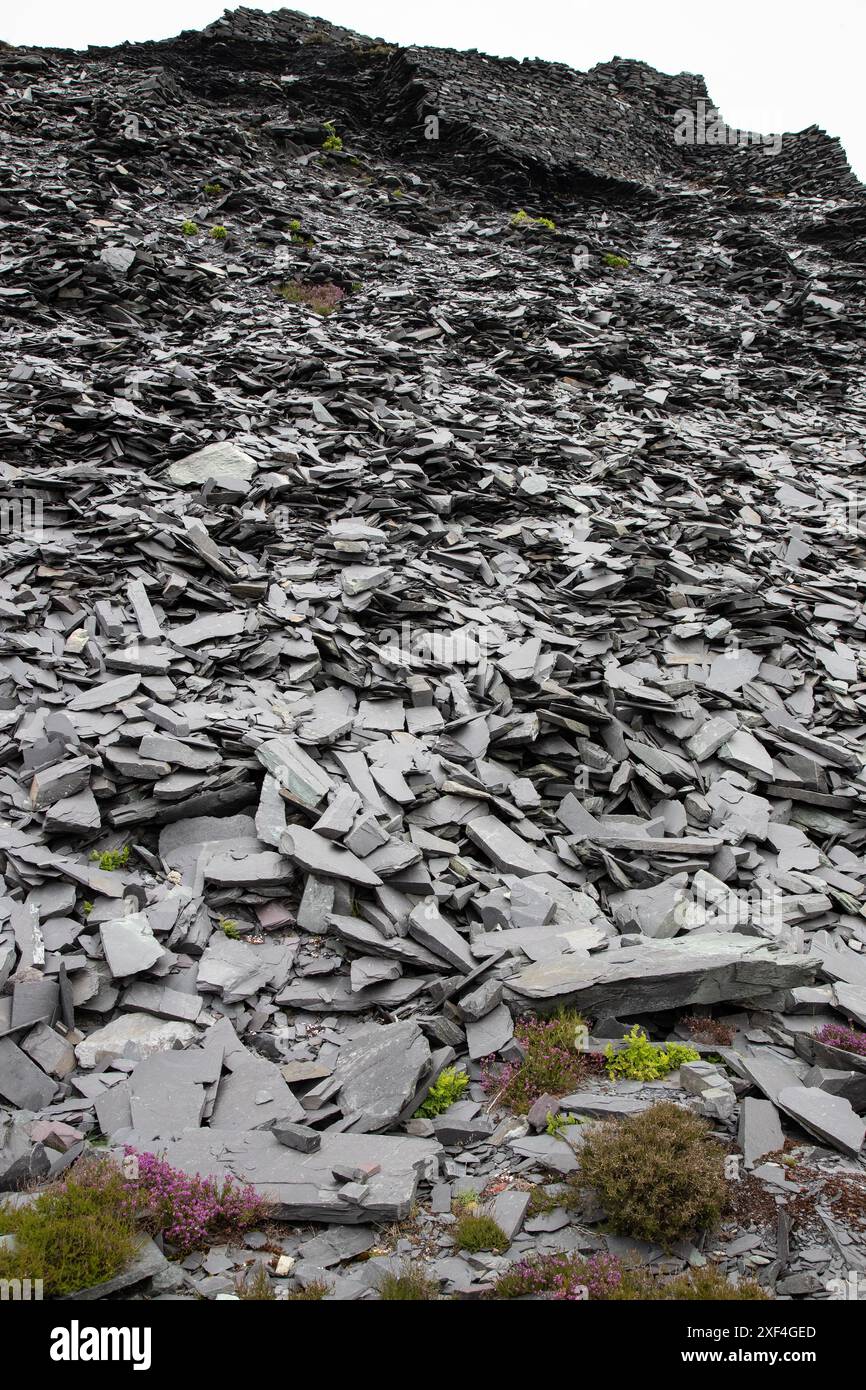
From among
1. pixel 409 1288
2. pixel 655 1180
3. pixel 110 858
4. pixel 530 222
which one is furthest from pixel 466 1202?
pixel 530 222

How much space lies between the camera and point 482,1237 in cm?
432

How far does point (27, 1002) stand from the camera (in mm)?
5590

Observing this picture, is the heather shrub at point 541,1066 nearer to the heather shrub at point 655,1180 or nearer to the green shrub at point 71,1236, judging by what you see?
the heather shrub at point 655,1180

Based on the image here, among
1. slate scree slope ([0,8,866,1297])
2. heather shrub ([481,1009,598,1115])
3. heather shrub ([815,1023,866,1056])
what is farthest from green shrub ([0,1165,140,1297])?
heather shrub ([815,1023,866,1056])

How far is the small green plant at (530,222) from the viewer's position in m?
30.5

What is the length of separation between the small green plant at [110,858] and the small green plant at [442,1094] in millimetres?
3367

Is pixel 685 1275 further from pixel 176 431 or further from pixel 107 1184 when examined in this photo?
pixel 176 431

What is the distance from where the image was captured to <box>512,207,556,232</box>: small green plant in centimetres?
3046

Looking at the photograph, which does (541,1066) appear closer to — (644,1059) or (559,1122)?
(559,1122)

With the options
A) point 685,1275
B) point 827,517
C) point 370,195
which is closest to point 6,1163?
point 685,1275

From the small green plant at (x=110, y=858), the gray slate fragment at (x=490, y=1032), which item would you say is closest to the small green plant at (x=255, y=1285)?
the gray slate fragment at (x=490, y=1032)

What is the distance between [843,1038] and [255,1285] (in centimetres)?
439

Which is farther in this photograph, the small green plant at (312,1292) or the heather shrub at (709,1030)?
the heather shrub at (709,1030)

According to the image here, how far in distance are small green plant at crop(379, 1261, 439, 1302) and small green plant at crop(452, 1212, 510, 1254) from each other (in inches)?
11.2
